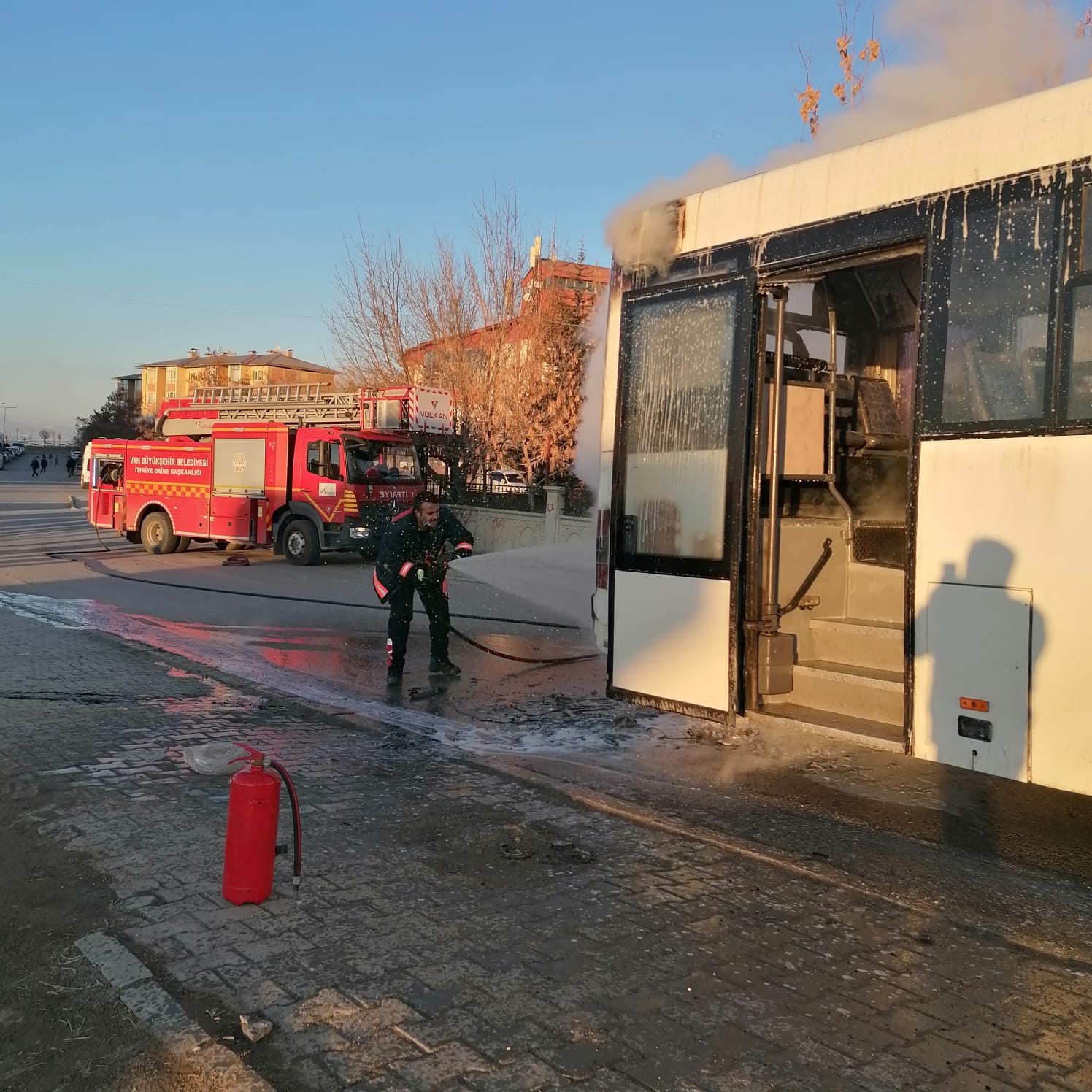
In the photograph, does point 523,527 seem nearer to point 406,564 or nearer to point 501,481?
point 501,481

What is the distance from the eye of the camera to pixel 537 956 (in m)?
3.62

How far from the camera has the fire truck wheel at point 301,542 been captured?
19.9 metres

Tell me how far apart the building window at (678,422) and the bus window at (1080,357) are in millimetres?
1931

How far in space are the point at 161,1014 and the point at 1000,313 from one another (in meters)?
4.23

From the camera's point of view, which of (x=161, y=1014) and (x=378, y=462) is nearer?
(x=161, y=1014)

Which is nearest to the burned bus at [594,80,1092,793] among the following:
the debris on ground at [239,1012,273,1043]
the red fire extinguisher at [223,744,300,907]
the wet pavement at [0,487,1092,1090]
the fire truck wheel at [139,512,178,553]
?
the wet pavement at [0,487,1092,1090]

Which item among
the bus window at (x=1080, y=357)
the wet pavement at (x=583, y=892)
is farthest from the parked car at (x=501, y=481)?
the bus window at (x=1080, y=357)

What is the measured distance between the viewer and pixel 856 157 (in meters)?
5.09

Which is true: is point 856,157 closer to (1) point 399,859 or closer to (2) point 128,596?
(1) point 399,859

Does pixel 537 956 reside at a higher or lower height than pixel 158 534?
lower

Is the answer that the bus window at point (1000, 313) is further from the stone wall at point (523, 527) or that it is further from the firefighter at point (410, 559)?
the stone wall at point (523, 527)

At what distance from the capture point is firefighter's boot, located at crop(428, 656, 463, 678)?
9.35 meters

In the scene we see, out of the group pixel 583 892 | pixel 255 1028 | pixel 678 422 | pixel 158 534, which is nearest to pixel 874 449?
pixel 678 422

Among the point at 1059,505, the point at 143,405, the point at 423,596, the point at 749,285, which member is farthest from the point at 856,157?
the point at 143,405
